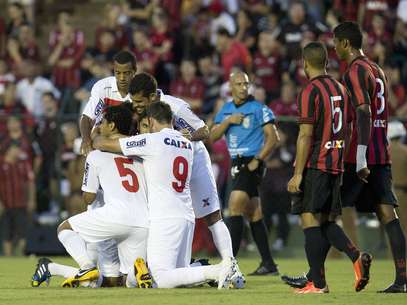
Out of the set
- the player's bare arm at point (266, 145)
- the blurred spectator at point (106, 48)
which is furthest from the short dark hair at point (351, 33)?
the blurred spectator at point (106, 48)

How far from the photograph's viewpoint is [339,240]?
1020cm

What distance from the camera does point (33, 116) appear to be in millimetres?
19578

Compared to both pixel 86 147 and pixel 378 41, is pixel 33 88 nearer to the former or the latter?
pixel 378 41

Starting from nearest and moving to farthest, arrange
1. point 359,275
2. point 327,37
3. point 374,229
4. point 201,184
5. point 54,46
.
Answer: point 359,275 → point 201,184 → point 374,229 → point 327,37 → point 54,46

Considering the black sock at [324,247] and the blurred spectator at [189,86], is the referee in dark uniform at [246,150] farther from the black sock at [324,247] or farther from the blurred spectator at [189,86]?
the blurred spectator at [189,86]

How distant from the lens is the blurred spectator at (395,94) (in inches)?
770

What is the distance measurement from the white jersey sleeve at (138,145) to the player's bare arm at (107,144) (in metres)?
0.07

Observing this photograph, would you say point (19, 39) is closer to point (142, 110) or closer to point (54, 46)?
point (54, 46)

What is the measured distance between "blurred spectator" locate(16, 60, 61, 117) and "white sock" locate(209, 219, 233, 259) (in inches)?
373

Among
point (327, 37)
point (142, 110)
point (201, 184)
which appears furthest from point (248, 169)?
point (327, 37)

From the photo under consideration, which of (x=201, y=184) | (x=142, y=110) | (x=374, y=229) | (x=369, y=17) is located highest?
(x=369, y=17)

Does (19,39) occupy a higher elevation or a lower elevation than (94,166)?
higher

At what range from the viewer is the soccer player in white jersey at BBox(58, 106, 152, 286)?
10.9 meters

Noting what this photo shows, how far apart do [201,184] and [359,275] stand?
245 cm
